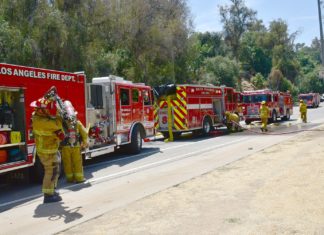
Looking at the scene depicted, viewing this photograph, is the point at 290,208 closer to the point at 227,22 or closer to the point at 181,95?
the point at 181,95

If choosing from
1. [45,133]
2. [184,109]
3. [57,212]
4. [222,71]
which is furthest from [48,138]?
[222,71]

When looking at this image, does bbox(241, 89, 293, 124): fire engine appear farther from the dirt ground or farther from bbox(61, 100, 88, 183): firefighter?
bbox(61, 100, 88, 183): firefighter

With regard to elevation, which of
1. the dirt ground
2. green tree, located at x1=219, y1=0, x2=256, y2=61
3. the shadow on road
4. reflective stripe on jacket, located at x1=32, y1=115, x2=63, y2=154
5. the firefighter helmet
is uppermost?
green tree, located at x1=219, y1=0, x2=256, y2=61

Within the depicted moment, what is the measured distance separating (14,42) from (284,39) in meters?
66.7

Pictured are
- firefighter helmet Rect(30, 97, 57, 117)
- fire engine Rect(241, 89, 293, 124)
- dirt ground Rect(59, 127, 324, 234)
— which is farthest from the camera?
fire engine Rect(241, 89, 293, 124)

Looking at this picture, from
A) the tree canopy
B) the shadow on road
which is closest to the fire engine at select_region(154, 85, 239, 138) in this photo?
the tree canopy

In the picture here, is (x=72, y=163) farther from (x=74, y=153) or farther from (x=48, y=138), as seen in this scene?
(x=48, y=138)

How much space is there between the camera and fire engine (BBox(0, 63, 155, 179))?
351 inches

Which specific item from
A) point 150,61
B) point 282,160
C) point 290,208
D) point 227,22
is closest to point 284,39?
point 227,22

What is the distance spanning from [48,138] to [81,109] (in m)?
3.78

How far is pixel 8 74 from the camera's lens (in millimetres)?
8727

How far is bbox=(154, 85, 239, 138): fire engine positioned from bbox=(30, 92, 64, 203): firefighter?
462 inches

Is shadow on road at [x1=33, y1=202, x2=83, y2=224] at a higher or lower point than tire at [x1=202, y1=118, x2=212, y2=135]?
lower

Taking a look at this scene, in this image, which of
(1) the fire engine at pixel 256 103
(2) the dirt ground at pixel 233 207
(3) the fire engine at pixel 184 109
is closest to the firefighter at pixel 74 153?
(2) the dirt ground at pixel 233 207
